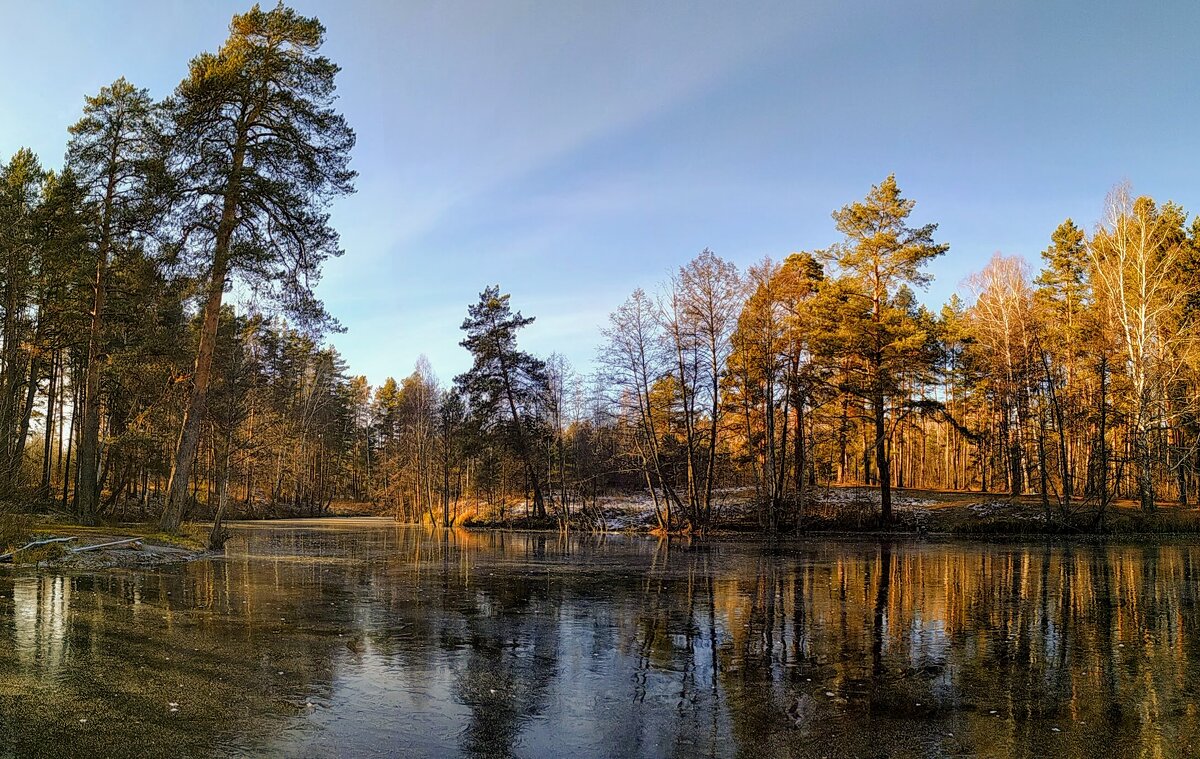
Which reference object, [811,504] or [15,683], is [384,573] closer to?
[15,683]

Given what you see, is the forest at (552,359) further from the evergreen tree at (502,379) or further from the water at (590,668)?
the water at (590,668)

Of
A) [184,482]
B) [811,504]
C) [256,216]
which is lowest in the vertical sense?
[811,504]

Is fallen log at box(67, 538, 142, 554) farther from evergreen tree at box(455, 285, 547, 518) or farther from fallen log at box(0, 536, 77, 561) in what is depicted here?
A: evergreen tree at box(455, 285, 547, 518)

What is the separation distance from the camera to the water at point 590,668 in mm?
5484

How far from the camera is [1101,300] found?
41.2m

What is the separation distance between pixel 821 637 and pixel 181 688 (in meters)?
7.92

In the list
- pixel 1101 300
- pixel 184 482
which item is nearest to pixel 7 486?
pixel 184 482

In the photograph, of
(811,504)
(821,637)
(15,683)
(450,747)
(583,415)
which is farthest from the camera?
(583,415)

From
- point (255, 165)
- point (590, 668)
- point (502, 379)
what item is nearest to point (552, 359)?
point (502, 379)

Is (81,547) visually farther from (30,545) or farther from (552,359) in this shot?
(552,359)

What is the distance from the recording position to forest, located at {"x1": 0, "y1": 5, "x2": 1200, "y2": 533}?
69.3 feet

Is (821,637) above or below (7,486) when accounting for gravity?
below

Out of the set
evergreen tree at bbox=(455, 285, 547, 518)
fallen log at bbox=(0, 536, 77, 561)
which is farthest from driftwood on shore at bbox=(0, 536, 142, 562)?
evergreen tree at bbox=(455, 285, 547, 518)

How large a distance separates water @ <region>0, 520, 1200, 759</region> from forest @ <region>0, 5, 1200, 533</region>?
33.4ft
